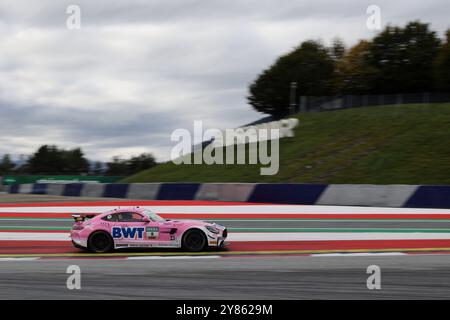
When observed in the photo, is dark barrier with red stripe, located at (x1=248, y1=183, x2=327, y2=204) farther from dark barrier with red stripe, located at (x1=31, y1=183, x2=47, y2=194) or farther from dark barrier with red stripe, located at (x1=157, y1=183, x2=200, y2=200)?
dark barrier with red stripe, located at (x1=31, y1=183, x2=47, y2=194)

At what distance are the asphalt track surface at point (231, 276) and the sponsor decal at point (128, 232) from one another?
28.3 inches

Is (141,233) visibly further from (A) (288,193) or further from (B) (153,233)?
(A) (288,193)

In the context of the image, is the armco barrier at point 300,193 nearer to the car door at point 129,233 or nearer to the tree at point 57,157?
the car door at point 129,233

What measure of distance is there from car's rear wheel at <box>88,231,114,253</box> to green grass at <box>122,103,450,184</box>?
15.8 metres

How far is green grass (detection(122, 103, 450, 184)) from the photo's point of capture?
2527 centimetres

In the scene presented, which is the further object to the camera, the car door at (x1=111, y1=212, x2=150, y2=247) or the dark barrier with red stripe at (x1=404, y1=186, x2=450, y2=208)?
the dark barrier with red stripe at (x1=404, y1=186, x2=450, y2=208)

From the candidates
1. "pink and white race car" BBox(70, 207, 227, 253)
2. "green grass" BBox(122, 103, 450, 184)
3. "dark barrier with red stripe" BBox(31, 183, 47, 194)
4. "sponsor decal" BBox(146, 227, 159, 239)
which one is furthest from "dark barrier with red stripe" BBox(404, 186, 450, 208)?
"dark barrier with red stripe" BBox(31, 183, 47, 194)

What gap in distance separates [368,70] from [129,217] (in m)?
50.2

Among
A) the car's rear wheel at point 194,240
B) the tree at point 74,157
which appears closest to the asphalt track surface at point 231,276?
the car's rear wheel at point 194,240

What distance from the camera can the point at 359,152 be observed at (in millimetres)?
29266
